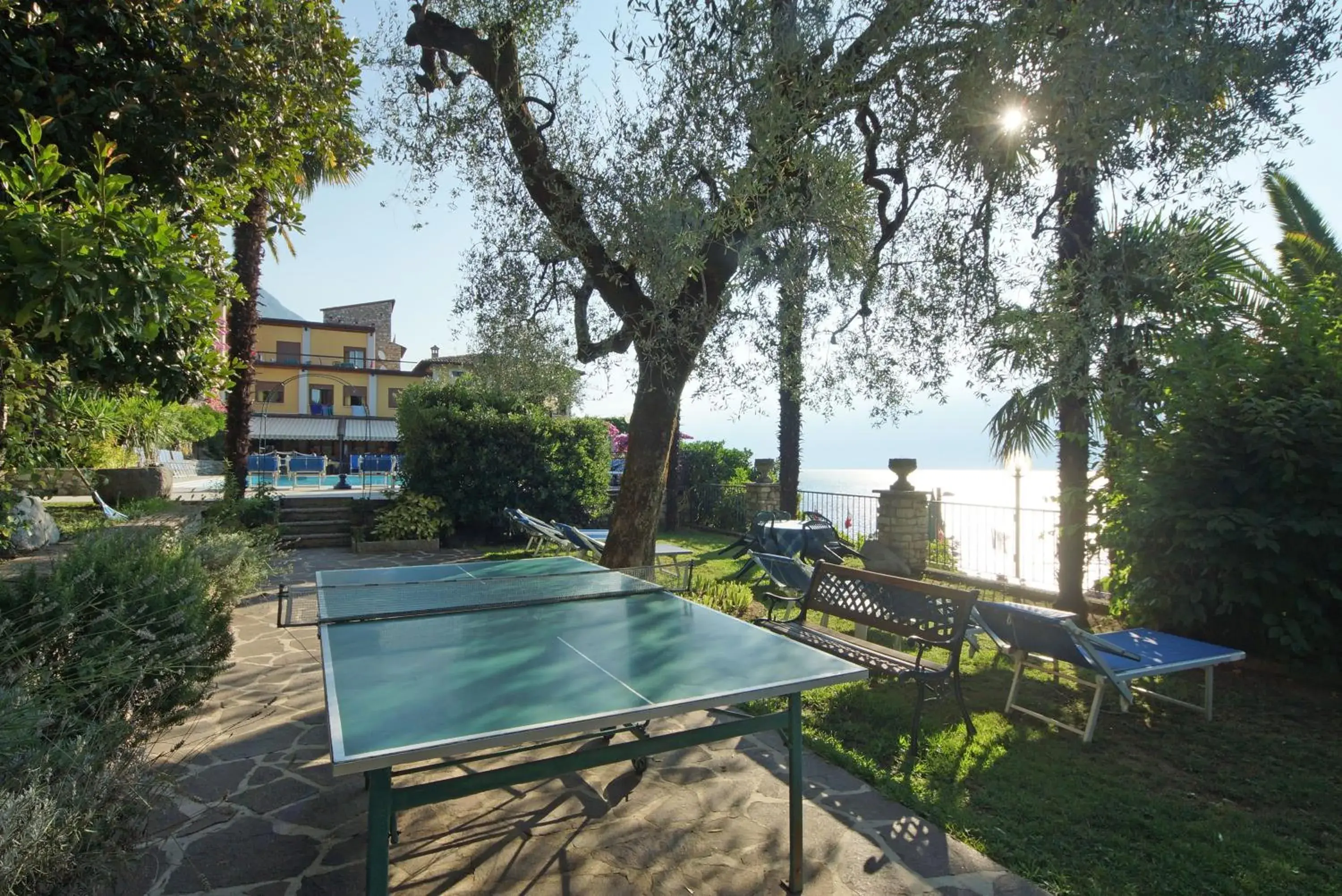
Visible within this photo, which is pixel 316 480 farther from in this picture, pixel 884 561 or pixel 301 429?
pixel 884 561

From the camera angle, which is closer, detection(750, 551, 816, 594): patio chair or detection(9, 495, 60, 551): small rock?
detection(750, 551, 816, 594): patio chair

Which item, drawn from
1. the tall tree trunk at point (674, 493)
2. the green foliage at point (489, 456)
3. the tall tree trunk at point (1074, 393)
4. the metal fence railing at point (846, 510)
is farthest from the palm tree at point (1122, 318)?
the tall tree trunk at point (674, 493)

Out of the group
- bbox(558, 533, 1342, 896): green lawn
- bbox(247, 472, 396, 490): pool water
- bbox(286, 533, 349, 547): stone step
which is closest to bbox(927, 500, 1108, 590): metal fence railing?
bbox(558, 533, 1342, 896): green lawn

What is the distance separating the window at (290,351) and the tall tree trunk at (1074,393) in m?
54.1

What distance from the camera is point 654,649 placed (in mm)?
3170

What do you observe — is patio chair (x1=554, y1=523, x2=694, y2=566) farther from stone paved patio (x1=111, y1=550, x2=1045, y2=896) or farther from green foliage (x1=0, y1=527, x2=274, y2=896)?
stone paved patio (x1=111, y1=550, x2=1045, y2=896)

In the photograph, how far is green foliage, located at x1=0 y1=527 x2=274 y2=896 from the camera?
78.3 inches

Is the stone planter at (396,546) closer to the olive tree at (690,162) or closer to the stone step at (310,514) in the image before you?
the stone step at (310,514)

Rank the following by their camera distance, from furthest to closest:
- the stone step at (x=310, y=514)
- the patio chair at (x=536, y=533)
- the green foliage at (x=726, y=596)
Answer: the stone step at (x=310, y=514) < the patio chair at (x=536, y=533) < the green foliage at (x=726, y=596)

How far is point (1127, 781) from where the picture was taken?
4297 mm

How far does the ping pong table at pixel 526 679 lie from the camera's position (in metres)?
2.16

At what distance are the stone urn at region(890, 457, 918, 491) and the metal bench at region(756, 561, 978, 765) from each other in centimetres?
575

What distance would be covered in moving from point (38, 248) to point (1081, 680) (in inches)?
297

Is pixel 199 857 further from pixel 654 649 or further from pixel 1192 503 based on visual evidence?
pixel 1192 503
